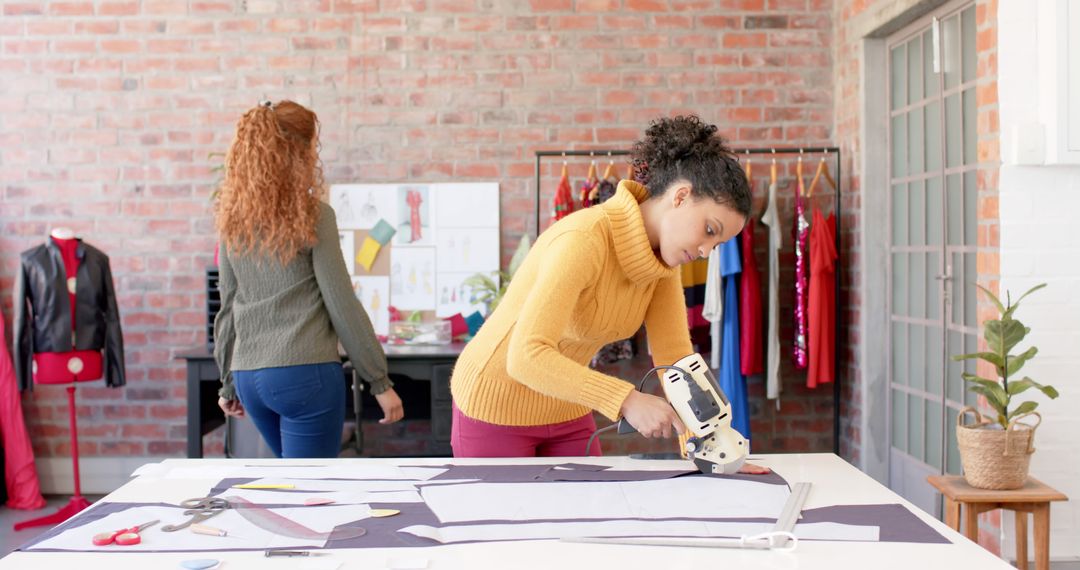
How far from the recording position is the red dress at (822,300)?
4277mm

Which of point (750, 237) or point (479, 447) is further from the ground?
point (750, 237)

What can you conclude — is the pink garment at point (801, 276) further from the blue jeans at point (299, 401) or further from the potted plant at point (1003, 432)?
the blue jeans at point (299, 401)

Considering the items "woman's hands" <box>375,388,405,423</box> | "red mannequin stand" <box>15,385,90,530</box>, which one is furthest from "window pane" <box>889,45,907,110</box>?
"red mannequin stand" <box>15,385,90,530</box>

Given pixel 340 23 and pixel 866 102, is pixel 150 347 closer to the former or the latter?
pixel 340 23

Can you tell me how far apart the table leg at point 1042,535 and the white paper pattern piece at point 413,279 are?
8.88ft

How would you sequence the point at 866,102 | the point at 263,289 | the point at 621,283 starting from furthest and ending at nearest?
the point at 866,102 → the point at 263,289 → the point at 621,283

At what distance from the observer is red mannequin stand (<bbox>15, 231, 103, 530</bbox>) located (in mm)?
4176

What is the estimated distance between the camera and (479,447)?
225 cm

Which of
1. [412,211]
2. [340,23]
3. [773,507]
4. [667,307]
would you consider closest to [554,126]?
[412,211]

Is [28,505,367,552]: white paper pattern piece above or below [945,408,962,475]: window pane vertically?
above

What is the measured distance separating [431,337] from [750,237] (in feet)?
4.78

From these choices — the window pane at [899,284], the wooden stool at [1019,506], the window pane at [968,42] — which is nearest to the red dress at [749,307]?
the window pane at [899,284]

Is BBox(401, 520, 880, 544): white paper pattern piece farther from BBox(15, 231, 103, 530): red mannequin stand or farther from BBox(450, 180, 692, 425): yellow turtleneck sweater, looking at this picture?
BBox(15, 231, 103, 530): red mannequin stand

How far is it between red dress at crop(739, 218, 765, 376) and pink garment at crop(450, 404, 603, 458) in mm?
2187
